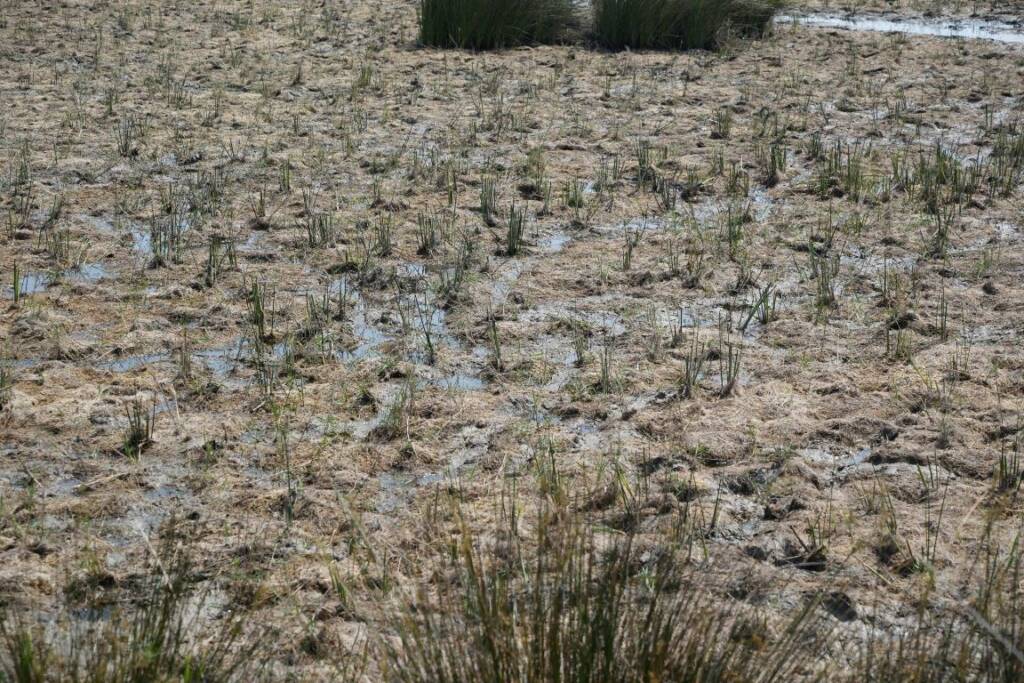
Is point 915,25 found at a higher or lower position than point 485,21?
higher

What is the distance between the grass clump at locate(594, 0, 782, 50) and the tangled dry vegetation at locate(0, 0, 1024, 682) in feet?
6.10

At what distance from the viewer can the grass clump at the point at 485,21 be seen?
11477mm

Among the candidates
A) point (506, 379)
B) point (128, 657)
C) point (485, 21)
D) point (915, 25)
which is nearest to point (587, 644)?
point (128, 657)

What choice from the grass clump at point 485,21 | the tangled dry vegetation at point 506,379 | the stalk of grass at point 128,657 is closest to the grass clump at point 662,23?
the grass clump at point 485,21

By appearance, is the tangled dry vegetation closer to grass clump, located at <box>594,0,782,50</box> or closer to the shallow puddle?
grass clump, located at <box>594,0,782,50</box>

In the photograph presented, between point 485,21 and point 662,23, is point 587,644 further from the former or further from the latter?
point 662,23

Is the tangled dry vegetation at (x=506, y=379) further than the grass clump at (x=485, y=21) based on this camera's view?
No

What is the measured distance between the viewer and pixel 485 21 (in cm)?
1149

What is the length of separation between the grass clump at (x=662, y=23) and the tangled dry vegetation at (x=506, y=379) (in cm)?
186

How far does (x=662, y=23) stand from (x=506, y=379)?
741cm

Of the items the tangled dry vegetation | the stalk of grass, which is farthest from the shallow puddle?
the stalk of grass

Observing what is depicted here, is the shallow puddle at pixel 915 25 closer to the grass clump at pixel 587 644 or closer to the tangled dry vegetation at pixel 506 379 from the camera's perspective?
the tangled dry vegetation at pixel 506 379

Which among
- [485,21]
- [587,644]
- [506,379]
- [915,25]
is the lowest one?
[506,379]

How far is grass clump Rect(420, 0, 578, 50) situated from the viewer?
11.5m
